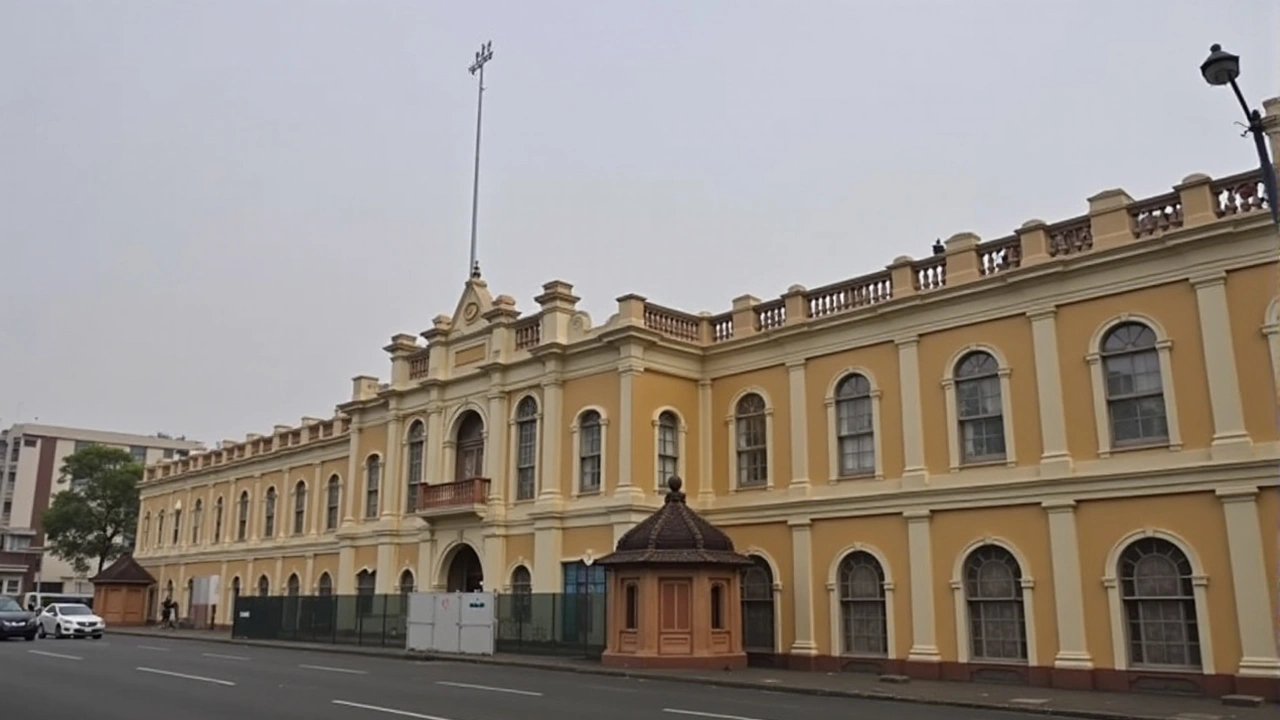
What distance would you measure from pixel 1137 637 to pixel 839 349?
862 cm

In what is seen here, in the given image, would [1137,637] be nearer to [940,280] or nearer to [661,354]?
[940,280]

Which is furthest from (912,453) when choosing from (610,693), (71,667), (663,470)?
(71,667)

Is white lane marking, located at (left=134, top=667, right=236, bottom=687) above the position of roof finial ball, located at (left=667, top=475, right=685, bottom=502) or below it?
below

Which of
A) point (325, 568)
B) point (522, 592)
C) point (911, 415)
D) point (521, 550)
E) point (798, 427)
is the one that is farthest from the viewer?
point (325, 568)

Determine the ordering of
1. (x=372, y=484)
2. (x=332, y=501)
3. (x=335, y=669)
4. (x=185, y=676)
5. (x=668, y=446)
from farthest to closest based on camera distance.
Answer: (x=332, y=501) → (x=372, y=484) → (x=668, y=446) → (x=335, y=669) → (x=185, y=676)

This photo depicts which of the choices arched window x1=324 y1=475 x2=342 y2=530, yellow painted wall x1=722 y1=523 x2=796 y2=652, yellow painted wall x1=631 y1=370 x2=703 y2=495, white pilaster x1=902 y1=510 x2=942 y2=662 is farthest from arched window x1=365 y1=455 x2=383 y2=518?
white pilaster x1=902 y1=510 x2=942 y2=662

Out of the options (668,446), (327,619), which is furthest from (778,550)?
(327,619)

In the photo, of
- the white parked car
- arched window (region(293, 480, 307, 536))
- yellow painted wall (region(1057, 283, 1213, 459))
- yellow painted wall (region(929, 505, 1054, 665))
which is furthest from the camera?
arched window (region(293, 480, 307, 536))

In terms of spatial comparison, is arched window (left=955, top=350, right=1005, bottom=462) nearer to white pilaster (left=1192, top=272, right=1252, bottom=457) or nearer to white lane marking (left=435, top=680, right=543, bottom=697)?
white pilaster (left=1192, top=272, right=1252, bottom=457)

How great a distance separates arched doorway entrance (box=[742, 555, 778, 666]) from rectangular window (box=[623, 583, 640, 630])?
2.83 metres

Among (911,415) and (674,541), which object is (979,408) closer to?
(911,415)

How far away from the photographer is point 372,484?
3459 centimetres

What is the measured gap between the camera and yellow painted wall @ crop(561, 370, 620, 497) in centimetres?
2575

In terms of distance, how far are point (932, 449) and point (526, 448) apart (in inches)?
452
